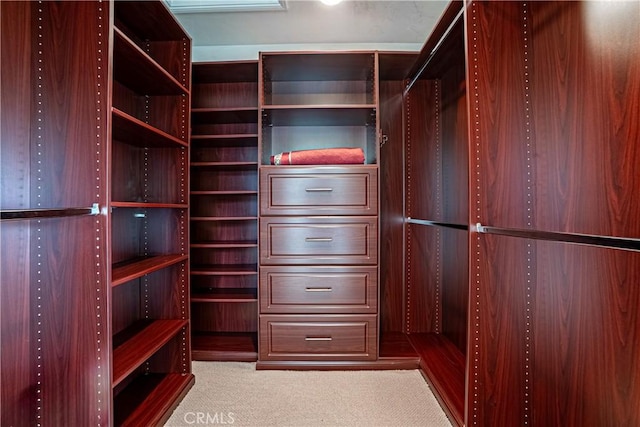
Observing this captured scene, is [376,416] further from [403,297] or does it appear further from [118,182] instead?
[118,182]

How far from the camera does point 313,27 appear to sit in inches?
84.2

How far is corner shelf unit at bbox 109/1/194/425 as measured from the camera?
1618mm

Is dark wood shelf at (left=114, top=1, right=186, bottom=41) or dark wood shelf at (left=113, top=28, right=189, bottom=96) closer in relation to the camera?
dark wood shelf at (left=113, top=28, right=189, bottom=96)

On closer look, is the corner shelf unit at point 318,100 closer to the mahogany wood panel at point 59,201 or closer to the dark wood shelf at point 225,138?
the dark wood shelf at point 225,138

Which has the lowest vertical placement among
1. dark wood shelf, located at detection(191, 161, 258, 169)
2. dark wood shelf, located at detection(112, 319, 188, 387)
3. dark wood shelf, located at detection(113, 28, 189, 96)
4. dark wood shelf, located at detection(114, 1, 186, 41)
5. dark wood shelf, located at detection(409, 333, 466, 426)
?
dark wood shelf, located at detection(409, 333, 466, 426)

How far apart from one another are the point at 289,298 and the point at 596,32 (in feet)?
5.77

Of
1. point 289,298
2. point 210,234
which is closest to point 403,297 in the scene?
point 289,298

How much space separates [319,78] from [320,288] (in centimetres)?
144

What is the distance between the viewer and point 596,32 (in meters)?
1.02

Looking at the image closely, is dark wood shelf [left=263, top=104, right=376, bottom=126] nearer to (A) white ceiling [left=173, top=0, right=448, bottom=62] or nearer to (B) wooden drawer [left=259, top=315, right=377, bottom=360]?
(A) white ceiling [left=173, top=0, right=448, bottom=62]

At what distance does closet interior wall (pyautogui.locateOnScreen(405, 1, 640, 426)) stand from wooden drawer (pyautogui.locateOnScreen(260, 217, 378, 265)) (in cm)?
57

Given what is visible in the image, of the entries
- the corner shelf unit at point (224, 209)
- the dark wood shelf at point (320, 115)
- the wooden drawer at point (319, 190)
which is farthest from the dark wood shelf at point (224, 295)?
the dark wood shelf at point (320, 115)

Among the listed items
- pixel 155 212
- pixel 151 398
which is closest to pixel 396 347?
pixel 151 398

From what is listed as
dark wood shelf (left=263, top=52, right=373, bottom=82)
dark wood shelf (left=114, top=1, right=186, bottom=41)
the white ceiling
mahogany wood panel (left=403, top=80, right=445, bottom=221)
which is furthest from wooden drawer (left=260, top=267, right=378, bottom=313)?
the white ceiling
